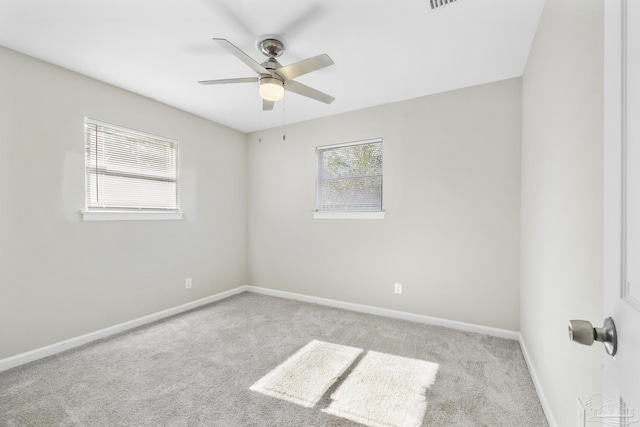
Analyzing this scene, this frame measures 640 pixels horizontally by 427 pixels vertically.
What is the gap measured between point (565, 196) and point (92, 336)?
373cm

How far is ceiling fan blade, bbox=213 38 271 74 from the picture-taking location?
5.42 ft

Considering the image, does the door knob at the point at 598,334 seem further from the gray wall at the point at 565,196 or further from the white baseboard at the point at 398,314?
the white baseboard at the point at 398,314

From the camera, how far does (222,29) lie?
77.4 inches

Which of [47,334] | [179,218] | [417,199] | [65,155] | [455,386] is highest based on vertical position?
[65,155]

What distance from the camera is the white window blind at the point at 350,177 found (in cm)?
338

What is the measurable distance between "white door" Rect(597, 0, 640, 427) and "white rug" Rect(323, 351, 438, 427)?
51.4 inches

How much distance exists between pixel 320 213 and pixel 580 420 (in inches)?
116

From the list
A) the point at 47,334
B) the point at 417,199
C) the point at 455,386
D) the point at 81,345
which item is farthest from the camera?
the point at 417,199

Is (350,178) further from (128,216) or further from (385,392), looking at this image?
(128,216)

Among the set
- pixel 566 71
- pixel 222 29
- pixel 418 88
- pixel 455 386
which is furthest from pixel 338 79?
pixel 455 386

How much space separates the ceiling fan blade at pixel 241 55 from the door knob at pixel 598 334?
1.93 meters

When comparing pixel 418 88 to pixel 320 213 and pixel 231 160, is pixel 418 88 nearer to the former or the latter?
pixel 320 213

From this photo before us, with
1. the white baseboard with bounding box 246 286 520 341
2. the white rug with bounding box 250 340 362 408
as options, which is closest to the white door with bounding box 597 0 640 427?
the white rug with bounding box 250 340 362 408

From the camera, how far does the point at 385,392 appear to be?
6.14 feet
